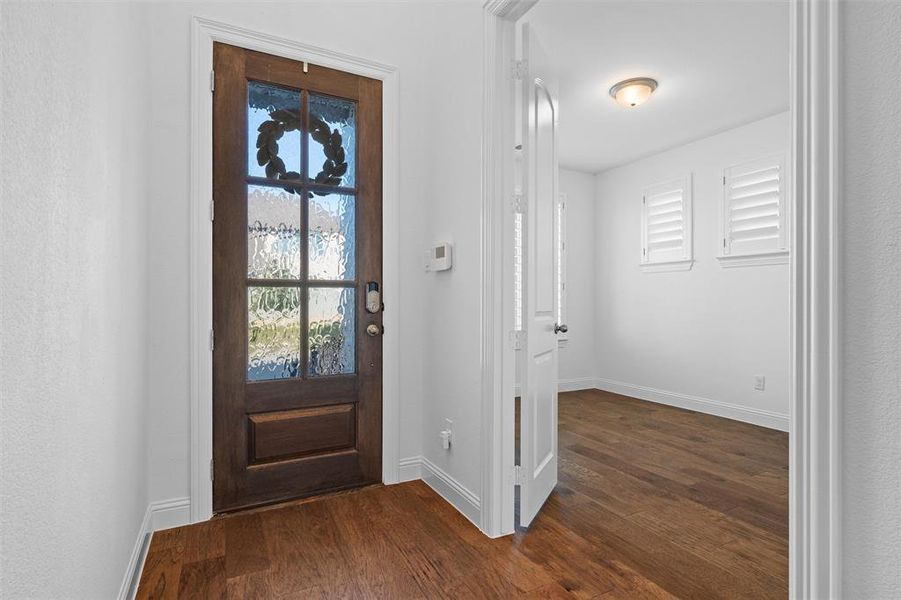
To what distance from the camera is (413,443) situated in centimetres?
270

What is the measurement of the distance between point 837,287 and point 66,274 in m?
1.50

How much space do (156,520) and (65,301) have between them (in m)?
1.60

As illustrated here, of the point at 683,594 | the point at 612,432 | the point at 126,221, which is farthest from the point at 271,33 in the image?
the point at 612,432

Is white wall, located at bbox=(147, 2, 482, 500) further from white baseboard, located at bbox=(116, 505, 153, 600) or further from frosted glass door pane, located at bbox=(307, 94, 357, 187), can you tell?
frosted glass door pane, located at bbox=(307, 94, 357, 187)

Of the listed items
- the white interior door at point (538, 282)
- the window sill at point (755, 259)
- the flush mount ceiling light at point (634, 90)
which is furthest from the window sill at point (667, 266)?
the white interior door at point (538, 282)

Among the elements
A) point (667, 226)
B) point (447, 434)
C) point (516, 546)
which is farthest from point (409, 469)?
point (667, 226)

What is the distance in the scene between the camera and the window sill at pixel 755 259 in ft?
13.0

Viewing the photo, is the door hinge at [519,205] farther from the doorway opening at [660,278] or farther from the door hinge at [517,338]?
the door hinge at [517,338]

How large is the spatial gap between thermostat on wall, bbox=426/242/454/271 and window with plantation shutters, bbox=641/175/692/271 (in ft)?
10.8

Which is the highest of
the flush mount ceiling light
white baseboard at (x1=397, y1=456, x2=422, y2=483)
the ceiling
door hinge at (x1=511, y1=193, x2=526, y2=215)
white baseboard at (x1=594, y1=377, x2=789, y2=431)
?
the ceiling

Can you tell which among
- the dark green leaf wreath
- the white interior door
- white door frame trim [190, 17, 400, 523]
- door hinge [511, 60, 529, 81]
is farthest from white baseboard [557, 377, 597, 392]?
white door frame trim [190, 17, 400, 523]

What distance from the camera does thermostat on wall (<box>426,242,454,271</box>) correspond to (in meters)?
2.40

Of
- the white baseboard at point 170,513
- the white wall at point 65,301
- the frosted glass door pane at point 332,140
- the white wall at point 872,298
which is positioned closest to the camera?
the white wall at point 65,301

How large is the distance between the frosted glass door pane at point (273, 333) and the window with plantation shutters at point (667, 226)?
3.97 m
